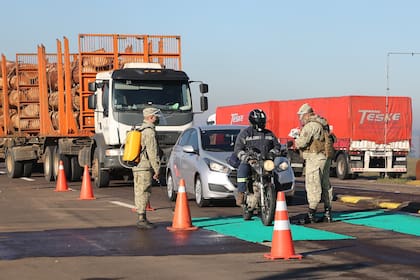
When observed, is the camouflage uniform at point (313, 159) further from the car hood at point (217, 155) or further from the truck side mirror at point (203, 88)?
the truck side mirror at point (203, 88)

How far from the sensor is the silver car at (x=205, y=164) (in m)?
16.9

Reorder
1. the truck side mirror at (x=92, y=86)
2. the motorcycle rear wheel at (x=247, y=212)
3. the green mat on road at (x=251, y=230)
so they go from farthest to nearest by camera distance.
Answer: the truck side mirror at (x=92, y=86) → the motorcycle rear wheel at (x=247, y=212) → the green mat on road at (x=251, y=230)

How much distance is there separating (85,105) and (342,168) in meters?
10.9

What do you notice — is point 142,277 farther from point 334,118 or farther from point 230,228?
point 334,118

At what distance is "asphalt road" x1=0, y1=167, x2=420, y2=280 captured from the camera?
9.29 metres

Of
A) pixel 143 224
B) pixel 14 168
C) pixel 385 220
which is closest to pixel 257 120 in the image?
pixel 143 224

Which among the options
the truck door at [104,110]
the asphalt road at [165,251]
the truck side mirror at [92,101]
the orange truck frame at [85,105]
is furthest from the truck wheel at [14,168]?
the asphalt road at [165,251]

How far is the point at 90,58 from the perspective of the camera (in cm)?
2570

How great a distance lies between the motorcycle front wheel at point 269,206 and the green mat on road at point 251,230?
110 millimetres

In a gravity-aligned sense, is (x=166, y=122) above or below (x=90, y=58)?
below

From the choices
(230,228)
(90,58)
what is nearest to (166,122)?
(90,58)

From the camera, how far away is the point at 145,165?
44.9ft

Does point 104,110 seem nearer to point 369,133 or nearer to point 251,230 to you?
point 251,230

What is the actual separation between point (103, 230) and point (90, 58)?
12864 mm
